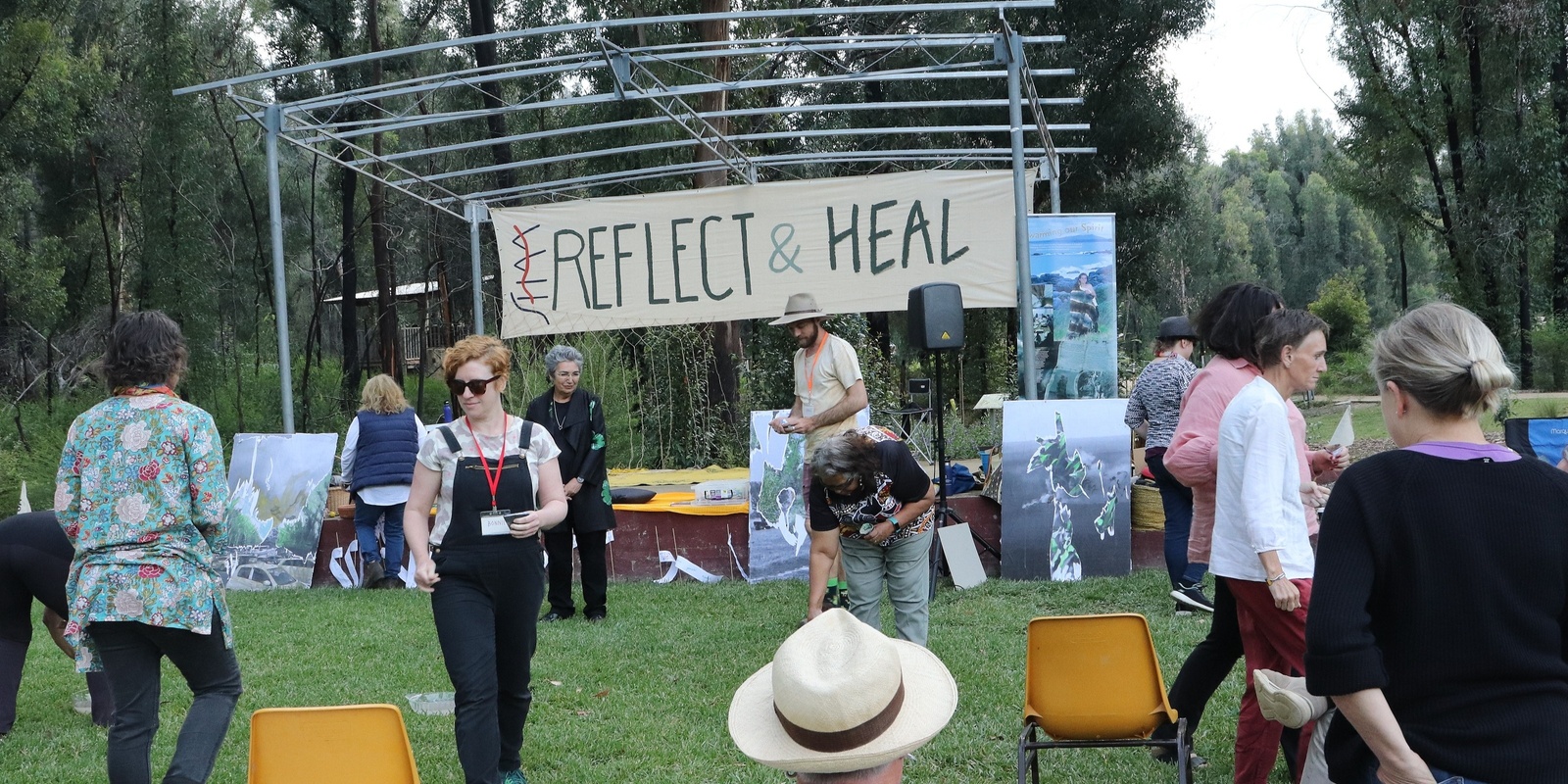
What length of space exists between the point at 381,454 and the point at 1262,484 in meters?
6.89

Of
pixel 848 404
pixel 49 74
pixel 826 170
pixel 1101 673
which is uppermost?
pixel 49 74

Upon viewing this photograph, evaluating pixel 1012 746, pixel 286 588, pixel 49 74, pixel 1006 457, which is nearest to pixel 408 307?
pixel 49 74

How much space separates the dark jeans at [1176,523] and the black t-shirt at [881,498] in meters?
2.47

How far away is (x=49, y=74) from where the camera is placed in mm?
19359

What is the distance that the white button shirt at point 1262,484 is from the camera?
3.39 metres

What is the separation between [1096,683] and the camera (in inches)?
140

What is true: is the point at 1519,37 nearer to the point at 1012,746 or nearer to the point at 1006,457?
the point at 1006,457

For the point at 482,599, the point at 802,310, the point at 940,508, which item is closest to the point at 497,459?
the point at 482,599

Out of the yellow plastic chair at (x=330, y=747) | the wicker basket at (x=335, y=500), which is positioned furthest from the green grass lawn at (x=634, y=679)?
the yellow plastic chair at (x=330, y=747)

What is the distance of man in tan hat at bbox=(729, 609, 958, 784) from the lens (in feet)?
6.67

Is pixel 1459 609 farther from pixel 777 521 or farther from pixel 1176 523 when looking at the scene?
pixel 777 521

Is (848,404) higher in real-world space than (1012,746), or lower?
higher

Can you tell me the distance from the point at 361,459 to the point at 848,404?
4.14 m

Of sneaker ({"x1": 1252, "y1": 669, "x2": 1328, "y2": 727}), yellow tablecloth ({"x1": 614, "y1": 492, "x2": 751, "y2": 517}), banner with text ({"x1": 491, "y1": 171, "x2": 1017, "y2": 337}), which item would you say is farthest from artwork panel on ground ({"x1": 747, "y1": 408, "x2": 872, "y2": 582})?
sneaker ({"x1": 1252, "y1": 669, "x2": 1328, "y2": 727})
